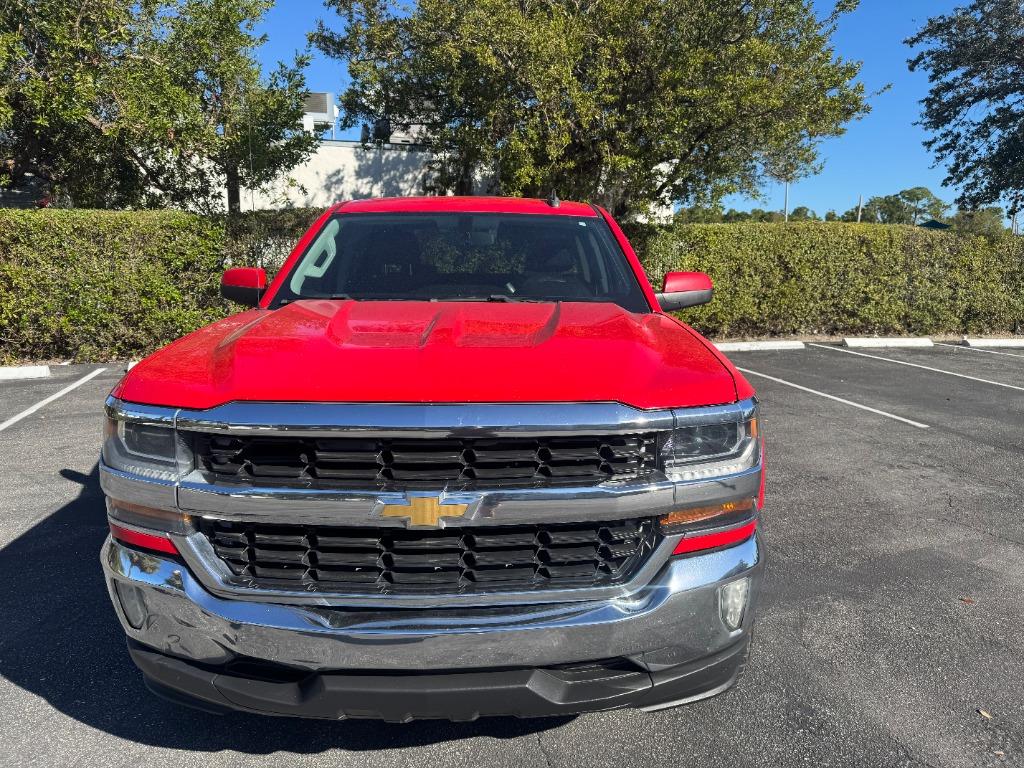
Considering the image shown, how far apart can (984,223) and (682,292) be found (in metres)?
22.7

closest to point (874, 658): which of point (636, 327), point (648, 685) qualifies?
point (648, 685)

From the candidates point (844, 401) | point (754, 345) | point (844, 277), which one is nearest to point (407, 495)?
point (844, 401)

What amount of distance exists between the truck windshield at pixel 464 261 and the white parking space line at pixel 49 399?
4897mm

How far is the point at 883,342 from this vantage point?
1352 cm

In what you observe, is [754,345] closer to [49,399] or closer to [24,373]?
[49,399]

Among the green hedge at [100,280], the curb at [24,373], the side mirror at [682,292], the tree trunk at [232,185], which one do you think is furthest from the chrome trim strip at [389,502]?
the tree trunk at [232,185]

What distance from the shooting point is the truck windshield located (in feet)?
10.8

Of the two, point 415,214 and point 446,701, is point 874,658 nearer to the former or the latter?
point 446,701

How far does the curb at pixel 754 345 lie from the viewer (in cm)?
1268

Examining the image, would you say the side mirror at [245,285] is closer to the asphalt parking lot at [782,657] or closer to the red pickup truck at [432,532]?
the red pickup truck at [432,532]

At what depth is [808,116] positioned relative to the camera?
1127cm

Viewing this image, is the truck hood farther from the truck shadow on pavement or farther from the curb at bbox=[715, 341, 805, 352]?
the curb at bbox=[715, 341, 805, 352]

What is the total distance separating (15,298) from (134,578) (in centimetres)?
936

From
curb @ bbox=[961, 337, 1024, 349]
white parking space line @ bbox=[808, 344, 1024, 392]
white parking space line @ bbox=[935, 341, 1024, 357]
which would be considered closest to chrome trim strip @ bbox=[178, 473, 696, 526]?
white parking space line @ bbox=[808, 344, 1024, 392]
